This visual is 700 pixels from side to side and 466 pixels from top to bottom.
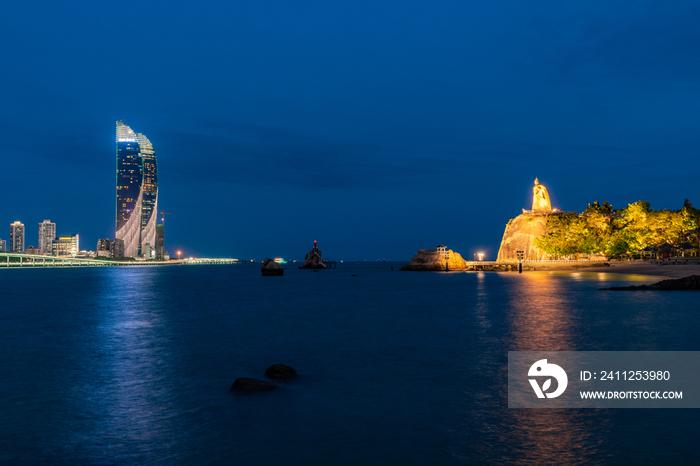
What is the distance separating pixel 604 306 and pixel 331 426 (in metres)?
32.1

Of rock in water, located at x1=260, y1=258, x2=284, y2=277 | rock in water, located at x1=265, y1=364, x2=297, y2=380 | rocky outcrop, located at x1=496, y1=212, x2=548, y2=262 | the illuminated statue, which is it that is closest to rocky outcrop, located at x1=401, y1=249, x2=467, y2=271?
rocky outcrop, located at x1=496, y1=212, x2=548, y2=262

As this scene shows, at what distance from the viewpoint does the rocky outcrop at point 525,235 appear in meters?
154

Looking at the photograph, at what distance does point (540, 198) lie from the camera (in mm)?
168250

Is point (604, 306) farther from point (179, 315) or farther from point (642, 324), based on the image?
point (179, 315)

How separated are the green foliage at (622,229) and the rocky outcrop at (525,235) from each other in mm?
44557

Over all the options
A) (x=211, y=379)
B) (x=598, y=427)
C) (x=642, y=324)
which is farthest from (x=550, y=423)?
(x=642, y=324)

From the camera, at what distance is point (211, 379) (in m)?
15.1

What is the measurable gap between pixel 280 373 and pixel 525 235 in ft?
504

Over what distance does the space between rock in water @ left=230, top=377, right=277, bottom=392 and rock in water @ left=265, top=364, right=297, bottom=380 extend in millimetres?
1139

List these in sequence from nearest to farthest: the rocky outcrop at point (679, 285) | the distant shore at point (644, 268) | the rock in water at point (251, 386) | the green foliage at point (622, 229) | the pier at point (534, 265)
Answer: the rock in water at point (251, 386), the rocky outcrop at point (679, 285), the distant shore at point (644, 268), the green foliage at point (622, 229), the pier at point (534, 265)

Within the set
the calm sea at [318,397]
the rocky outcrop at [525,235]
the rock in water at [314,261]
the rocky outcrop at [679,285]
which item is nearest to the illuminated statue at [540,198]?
the rocky outcrop at [525,235]

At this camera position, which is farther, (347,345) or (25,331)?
(25,331)

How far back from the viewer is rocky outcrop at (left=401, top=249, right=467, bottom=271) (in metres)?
145

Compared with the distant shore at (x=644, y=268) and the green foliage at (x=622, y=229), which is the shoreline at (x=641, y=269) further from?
the green foliage at (x=622, y=229)
